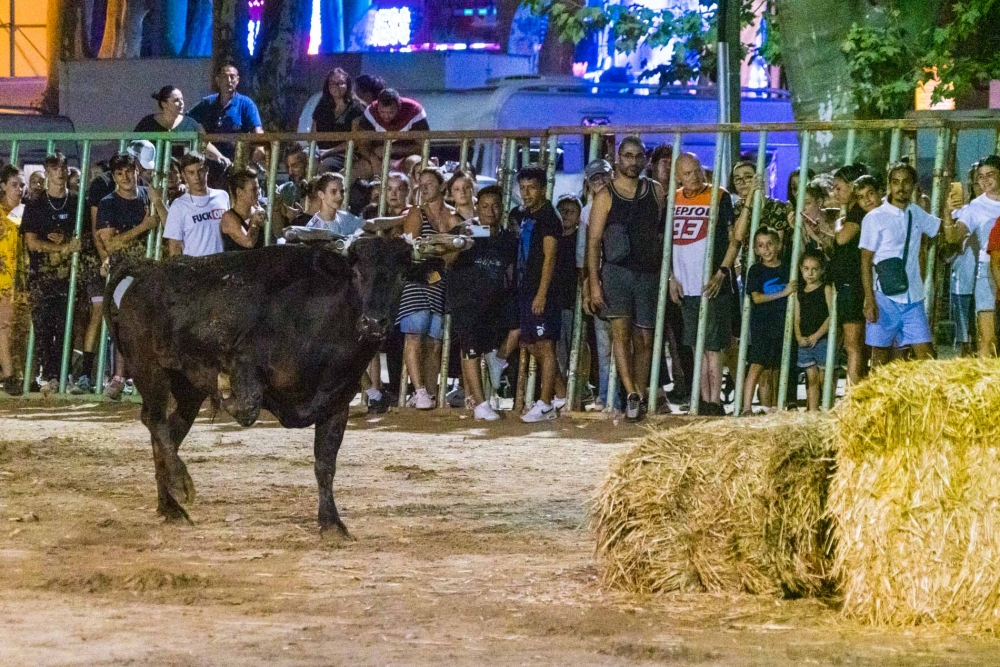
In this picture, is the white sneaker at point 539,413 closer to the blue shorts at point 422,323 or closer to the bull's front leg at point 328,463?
the blue shorts at point 422,323

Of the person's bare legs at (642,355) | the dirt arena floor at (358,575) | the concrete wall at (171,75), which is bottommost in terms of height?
the dirt arena floor at (358,575)

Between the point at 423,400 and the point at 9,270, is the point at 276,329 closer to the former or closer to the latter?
the point at 423,400

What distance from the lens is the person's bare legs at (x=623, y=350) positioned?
1338 cm

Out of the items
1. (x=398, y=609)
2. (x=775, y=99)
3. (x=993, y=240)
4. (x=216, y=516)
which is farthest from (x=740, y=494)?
(x=775, y=99)

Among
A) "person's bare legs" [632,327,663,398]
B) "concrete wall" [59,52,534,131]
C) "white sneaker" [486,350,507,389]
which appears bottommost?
"white sneaker" [486,350,507,389]

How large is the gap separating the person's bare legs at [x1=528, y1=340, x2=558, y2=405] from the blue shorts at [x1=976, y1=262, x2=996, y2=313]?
354 cm

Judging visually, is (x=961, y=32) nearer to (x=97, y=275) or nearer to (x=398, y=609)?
(x=97, y=275)

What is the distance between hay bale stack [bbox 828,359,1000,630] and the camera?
21.7 feet

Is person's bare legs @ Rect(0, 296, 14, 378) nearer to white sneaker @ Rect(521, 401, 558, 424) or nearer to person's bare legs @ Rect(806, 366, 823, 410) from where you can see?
white sneaker @ Rect(521, 401, 558, 424)

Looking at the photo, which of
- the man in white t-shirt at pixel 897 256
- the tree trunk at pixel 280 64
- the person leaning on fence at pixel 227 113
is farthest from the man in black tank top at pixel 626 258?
the tree trunk at pixel 280 64

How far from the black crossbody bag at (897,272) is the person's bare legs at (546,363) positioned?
295cm

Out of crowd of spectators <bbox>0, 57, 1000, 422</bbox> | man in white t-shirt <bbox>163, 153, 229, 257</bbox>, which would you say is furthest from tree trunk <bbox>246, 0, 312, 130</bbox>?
man in white t-shirt <bbox>163, 153, 229, 257</bbox>

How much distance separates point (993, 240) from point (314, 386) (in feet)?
17.4

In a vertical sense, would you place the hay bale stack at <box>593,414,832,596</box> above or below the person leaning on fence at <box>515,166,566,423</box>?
below
